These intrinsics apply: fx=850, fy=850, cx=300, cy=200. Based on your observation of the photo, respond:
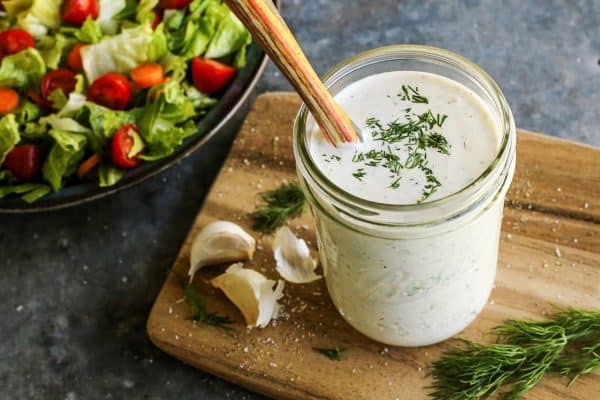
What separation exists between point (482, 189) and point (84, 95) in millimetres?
1137

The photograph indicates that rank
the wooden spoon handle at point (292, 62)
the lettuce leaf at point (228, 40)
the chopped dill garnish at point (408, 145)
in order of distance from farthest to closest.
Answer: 1. the lettuce leaf at point (228, 40)
2. the chopped dill garnish at point (408, 145)
3. the wooden spoon handle at point (292, 62)

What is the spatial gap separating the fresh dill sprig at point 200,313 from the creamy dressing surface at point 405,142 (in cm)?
48

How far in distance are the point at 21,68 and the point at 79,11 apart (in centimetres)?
21

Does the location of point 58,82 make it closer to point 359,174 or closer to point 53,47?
point 53,47

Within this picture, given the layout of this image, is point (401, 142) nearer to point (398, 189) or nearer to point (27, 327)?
point (398, 189)

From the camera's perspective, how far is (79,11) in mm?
2143

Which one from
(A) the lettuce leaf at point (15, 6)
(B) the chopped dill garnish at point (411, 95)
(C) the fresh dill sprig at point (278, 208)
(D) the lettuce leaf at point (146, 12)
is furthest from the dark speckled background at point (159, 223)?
(B) the chopped dill garnish at point (411, 95)

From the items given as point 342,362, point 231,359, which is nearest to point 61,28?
point 231,359

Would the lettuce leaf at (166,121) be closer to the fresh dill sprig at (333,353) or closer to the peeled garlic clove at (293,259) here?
the peeled garlic clove at (293,259)

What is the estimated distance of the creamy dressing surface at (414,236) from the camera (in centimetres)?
129

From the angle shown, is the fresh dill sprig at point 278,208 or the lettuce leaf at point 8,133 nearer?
the fresh dill sprig at point 278,208

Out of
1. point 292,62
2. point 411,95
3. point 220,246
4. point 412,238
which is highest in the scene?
point 292,62

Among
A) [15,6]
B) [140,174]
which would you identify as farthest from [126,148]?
[15,6]

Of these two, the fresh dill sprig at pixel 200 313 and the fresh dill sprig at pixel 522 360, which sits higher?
the fresh dill sprig at pixel 522 360
